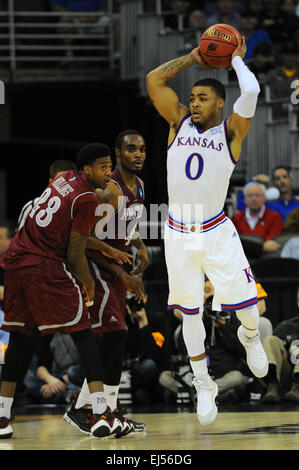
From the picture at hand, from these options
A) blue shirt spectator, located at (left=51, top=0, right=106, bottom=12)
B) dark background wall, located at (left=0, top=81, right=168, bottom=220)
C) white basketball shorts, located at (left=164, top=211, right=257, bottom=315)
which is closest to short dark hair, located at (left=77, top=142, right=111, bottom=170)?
white basketball shorts, located at (left=164, top=211, right=257, bottom=315)

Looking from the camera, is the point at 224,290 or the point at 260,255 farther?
the point at 260,255

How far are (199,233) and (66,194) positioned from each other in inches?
37.6

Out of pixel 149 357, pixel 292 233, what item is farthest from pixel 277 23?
pixel 149 357

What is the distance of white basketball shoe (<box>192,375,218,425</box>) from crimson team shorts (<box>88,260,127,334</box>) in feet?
2.21

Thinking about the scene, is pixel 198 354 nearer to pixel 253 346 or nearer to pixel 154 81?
pixel 253 346

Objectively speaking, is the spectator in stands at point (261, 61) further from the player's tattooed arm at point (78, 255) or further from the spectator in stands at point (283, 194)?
the player's tattooed arm at point (78, 255)

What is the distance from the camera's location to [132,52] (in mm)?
13227

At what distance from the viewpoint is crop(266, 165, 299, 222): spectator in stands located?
10445 mm

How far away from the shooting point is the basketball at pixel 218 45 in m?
6.19

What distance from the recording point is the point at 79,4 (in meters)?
14.3

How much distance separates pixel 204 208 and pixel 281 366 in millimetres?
2658
